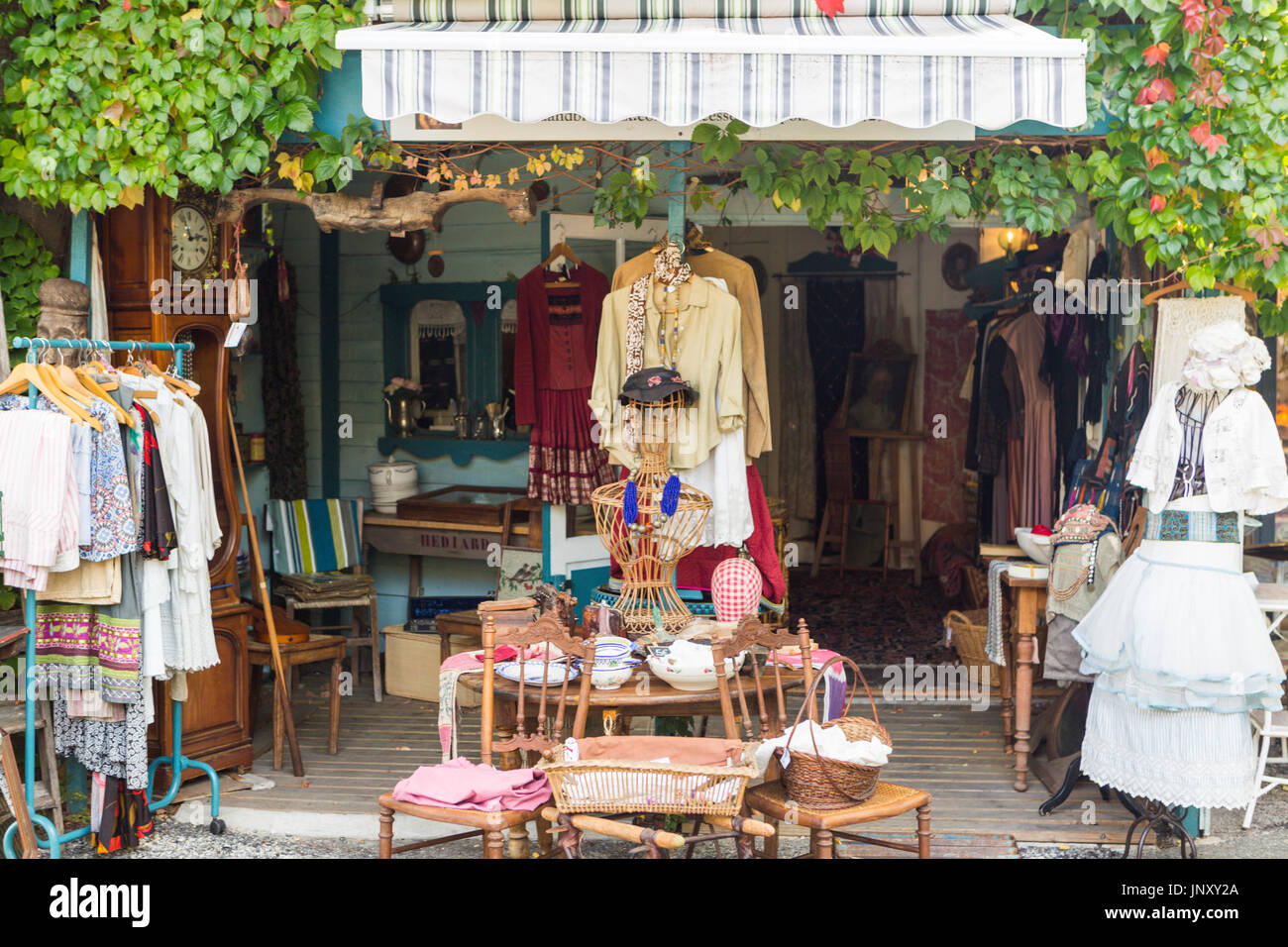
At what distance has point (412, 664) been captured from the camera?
7.12 meters

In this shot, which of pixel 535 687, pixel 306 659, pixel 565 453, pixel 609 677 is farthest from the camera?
pixel 565 453

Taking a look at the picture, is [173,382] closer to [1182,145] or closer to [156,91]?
[156,91]

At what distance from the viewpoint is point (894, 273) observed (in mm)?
10453

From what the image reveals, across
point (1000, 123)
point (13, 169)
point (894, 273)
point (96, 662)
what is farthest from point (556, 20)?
point (894, 273)

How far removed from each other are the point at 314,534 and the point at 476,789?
12.8 feet

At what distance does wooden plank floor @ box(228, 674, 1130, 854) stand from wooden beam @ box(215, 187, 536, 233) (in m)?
2.47

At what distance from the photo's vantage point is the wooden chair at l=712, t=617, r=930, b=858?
3.76 metres

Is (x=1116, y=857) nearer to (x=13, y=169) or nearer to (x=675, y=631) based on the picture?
(x=675, y=631)

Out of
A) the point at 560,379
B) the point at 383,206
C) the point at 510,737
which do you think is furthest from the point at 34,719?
the point at 560,379

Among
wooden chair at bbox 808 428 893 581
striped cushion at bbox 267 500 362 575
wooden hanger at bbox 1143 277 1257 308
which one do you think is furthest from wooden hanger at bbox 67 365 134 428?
wooden chair at bbox 808 428 893 581

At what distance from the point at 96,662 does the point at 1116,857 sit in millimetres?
3902

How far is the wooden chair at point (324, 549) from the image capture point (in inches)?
281

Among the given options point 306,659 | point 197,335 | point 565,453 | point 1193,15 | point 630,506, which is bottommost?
point 306,659

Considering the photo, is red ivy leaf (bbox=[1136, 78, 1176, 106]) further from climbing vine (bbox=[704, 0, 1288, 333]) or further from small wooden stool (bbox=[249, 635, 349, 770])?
small wooden stool (bbox=[249, 635, 349, 770])
